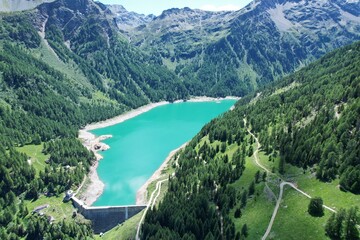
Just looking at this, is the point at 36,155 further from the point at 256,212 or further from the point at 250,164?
the point at 256,212

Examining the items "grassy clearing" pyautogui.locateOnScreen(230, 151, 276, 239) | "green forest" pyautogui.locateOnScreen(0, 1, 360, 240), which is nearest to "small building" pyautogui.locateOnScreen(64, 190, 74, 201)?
"green forest" pyautogui.locateOnScreen(0, 1, 360, 240)

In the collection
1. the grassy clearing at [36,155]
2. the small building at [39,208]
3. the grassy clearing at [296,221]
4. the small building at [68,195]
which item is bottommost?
the small building at [39,208]

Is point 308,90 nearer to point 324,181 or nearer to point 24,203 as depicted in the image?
point 324,181

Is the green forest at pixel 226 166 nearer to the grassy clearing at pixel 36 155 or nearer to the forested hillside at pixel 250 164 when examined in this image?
the forested hillside at pixel 250 164

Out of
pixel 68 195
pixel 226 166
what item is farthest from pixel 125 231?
pixel 226 166

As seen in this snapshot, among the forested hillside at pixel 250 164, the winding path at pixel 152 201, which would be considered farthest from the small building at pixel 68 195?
the forested hillside at pixel 250 164
